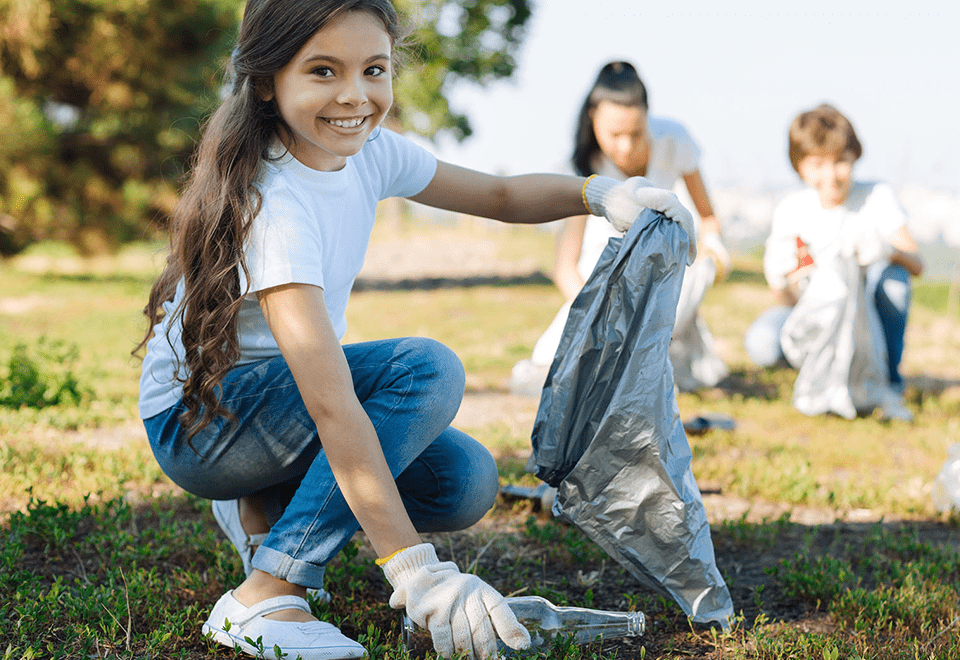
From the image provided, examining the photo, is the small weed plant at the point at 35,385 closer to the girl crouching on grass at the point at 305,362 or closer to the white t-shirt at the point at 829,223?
the girl crouching on grass at the point at 305,362

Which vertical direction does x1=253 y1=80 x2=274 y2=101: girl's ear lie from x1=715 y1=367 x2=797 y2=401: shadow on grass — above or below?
above

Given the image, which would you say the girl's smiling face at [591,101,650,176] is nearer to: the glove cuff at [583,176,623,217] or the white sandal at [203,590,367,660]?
the glove cuff at [583,176,623,217]

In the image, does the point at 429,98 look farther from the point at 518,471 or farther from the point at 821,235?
the point at 518,471

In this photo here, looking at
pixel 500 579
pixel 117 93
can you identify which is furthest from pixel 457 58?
pixel 500 579

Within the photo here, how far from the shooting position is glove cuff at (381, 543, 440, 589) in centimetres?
154

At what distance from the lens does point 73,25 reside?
899 cm

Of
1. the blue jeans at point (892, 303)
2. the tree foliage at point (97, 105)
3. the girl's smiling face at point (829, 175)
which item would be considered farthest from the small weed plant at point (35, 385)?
the tree foliage at point (97, 105)

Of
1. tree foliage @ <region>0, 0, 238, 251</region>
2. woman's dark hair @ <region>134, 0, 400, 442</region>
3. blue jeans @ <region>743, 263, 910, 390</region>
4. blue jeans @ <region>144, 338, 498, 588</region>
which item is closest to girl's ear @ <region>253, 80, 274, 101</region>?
woman's dark hair @ <region>134, 0, 400, 442</region>

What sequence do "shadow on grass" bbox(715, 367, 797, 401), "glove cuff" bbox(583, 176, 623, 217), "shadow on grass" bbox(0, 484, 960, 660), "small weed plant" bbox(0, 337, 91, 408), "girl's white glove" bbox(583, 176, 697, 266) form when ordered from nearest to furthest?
"shadow on grass" bbox(0, 484, 960, 660) → "girl's white glove" bbox(583, 176, 697, 266) → "glove cuff" bbox(583, 176, 623, 217) → "small weed plant" bbox(0, 337, 91, 408) → "shadow on grass" bbox(715, 367, 797, 401)

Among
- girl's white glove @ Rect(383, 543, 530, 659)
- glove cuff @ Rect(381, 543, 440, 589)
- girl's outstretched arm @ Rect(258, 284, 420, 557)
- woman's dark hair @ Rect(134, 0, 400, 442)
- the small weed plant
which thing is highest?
woman's dark hair @ Rect(134, 0, 400, 442)

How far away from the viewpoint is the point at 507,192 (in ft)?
6.85

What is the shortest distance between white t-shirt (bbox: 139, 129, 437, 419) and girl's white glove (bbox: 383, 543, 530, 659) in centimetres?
54

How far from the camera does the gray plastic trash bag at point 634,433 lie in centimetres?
182

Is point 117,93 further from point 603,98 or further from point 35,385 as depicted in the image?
A: point 603,98
